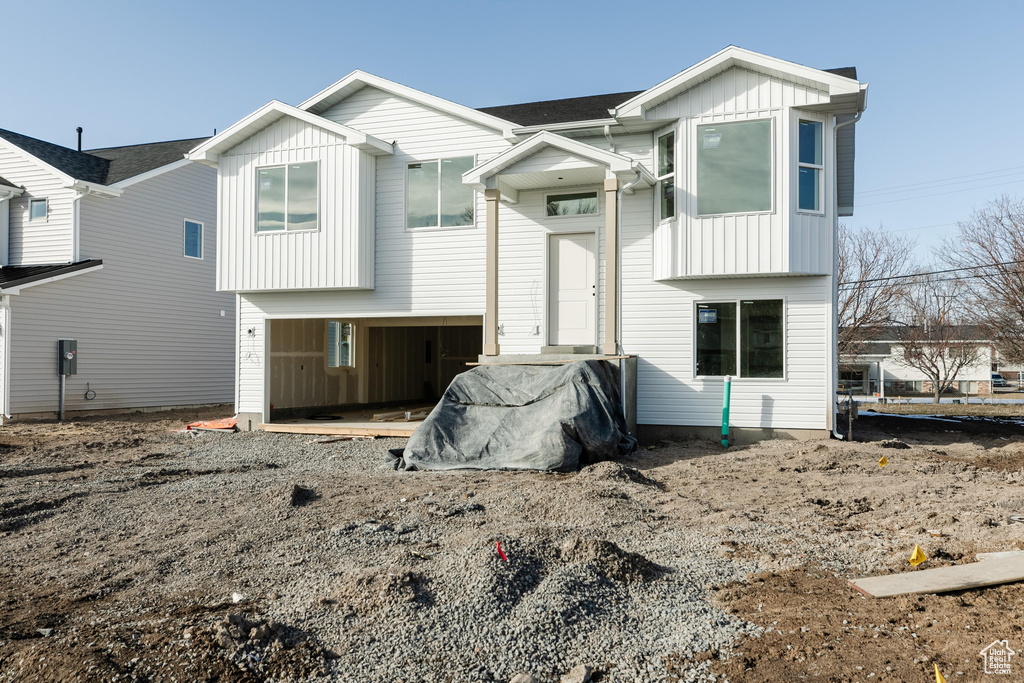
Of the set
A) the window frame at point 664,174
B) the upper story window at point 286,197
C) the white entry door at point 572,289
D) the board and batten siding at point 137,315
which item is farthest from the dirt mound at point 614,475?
the board and batten siding at point 137,315

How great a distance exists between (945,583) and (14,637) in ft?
17.1

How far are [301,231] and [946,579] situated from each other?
11.7m

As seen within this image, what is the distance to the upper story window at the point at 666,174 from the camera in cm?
1180

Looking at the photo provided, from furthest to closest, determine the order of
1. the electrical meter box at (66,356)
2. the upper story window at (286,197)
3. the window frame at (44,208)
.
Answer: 1. the window frame at (44,208)
2. the electrical meter box at (66,356)
3. the upper story window at (286,197)

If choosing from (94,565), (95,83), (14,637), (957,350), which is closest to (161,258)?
(95,83)

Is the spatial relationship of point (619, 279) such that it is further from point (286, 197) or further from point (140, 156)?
point (140, 156)

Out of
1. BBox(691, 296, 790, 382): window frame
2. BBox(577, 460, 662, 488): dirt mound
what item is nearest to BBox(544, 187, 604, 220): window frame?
BBox(691, 296, 790, 382): window frame

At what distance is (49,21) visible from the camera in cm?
1298

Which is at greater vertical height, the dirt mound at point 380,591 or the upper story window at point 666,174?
the upper story window at point 666,174

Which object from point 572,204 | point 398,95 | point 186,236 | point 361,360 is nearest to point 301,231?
point 398,95

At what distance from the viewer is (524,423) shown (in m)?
9.55

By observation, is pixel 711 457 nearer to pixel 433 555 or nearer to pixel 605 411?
pixel 605 411

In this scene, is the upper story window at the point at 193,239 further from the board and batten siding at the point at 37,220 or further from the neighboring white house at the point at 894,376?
the neighboring white house at the point at 894,376

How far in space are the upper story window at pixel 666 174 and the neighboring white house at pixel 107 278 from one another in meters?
13.4
